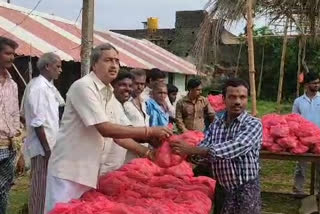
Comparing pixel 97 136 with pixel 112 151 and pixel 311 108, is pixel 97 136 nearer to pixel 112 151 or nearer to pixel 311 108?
pixel 112 151

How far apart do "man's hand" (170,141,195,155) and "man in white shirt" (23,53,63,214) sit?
154 cm

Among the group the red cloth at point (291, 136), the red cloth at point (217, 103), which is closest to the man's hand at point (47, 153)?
the red cloth at point (291, 136)

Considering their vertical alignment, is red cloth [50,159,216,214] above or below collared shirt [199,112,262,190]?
below

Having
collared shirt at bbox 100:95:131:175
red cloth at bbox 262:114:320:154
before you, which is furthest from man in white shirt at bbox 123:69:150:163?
→ red cloth at bbox 262:114:320:154

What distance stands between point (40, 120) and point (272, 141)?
2.50 m

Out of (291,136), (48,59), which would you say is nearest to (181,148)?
(48,59)

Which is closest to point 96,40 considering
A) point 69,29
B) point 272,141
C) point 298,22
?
point 69,29

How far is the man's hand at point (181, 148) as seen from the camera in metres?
3.46

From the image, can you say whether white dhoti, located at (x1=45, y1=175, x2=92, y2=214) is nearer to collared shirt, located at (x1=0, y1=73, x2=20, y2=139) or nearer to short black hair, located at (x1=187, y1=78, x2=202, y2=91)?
collared shirt, located at (x1=0, y1=73, x2=20, y2=139)

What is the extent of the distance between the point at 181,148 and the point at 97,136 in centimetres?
67

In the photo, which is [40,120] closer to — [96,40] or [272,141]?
[272,141]

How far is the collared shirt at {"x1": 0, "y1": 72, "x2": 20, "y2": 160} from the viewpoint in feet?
13.4

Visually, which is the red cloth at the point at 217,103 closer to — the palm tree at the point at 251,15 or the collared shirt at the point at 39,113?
the palm tree at the point at 251,15

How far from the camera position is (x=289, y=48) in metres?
21.9
